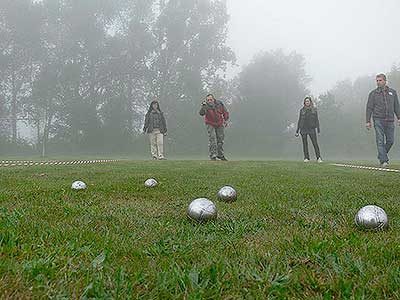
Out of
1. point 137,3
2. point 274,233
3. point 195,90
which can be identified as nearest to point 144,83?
point 195,90

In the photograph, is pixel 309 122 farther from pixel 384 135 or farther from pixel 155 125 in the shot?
pixel 155 125

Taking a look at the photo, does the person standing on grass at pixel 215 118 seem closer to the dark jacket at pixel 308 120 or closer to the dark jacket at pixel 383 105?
the dark jacket at pixel 308 120

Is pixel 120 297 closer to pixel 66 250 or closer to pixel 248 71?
pixel 66 250

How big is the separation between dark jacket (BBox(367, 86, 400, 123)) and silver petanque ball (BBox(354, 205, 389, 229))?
A: 302 inches

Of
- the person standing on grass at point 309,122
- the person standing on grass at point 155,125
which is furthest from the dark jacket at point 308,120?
the person standing on grass at point 155,125

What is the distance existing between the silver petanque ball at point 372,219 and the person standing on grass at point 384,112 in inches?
297

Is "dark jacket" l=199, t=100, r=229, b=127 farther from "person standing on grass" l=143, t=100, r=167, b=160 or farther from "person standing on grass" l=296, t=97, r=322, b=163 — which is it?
"person standing on grass" l=296, t=97, r=322, b=163

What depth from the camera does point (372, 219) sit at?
2.57m

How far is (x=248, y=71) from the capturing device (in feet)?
110

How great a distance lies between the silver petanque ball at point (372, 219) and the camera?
2.56 metres

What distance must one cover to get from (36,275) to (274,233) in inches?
54.4

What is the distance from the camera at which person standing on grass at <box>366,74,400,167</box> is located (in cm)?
959

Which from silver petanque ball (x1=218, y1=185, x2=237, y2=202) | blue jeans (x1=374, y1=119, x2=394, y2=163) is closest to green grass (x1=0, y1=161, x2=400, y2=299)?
silver petanque ball (x1=218, y1=185, x2=237, y2=202)

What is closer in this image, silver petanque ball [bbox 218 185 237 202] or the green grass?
the green grass
